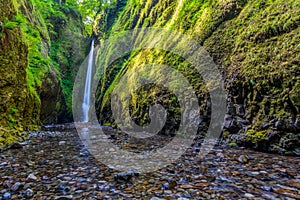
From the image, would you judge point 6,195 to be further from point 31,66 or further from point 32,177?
point 31,66

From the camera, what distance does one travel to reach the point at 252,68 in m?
4.70

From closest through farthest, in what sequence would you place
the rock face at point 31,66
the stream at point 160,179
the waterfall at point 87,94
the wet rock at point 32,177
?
the stream at point 160,179, the wet rock at point 32,177, the rock face at point 31,66, the waterfall at point 87,94

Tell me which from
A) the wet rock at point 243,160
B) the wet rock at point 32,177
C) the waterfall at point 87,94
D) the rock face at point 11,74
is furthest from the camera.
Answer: the waterfall at point 87,94

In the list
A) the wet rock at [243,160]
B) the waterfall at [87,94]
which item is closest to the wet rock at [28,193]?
the wet rock at [243,160]

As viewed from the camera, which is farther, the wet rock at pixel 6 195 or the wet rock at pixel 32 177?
the wet rock at pixel 32 177

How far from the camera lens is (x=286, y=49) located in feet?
13.8

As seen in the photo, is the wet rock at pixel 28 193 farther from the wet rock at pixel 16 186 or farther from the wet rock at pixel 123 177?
the wet rock at pixel 123 177

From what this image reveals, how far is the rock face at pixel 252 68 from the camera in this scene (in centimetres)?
386

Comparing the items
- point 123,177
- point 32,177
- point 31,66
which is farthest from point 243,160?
point 31,66

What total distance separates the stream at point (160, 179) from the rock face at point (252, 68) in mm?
706

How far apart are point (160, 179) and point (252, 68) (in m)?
3.54

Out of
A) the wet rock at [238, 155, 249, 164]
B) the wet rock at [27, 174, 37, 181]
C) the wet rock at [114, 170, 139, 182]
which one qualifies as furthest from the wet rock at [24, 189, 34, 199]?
the wet rock at [238, 155, 249, 164]

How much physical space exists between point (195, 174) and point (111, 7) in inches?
912

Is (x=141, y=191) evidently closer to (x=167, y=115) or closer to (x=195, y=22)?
(x=167, y=115)
